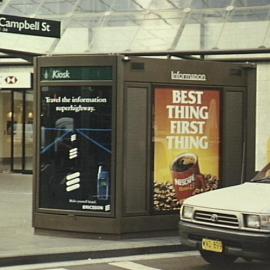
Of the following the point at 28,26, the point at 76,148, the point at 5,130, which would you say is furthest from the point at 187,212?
the point at 5,130

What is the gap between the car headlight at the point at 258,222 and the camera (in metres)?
7.77

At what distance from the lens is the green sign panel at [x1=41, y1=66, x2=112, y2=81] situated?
1041cm

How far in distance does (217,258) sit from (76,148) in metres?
3.04

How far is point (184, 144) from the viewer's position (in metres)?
11.0

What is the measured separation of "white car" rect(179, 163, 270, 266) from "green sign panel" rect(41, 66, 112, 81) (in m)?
2.76

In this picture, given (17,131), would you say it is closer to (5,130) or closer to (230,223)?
(5,130)

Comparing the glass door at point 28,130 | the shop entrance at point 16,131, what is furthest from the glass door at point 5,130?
the glass door at point 28,130

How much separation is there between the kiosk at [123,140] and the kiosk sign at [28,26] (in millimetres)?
1910

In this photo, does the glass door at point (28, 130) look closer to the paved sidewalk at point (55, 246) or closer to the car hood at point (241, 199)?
the paved sidewalk at point (55, 246)

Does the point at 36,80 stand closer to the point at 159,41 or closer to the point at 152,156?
the point at 152,156

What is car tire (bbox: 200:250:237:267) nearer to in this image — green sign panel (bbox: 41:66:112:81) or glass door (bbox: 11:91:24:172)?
green sign panel (bbox: 41:66:112:81)

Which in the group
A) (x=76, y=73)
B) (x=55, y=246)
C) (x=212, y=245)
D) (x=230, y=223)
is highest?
(x=76, y=73)

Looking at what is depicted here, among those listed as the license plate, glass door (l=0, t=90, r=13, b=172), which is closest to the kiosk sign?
the license plate

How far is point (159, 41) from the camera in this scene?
1933 centimetres
